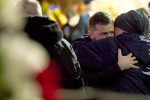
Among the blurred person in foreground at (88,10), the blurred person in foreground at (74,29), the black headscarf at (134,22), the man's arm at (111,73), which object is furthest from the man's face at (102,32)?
the blurred person in foreground at (88,10)

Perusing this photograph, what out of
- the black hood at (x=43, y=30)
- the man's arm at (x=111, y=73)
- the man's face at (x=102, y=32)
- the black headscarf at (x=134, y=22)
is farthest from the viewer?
the man's face at (x=102, y=32)

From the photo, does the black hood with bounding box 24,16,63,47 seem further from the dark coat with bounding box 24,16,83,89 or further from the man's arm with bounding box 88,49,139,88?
the man's arm with bounding box 88,49,139,88

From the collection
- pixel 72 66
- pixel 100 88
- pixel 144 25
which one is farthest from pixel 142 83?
pixel 72 66

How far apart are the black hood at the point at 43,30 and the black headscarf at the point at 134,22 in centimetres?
72

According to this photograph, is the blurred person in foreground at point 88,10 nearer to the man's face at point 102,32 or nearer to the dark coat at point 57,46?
the man's face at point 102,32

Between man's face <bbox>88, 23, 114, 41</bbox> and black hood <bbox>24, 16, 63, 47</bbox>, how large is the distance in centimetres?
75

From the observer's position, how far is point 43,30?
1776mm

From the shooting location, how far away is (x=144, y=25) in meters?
2.39

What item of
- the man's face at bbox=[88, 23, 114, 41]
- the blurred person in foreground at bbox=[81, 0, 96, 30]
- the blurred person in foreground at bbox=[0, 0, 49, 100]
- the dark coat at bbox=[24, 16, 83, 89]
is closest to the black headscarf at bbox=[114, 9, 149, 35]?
the man's face at bbox=[88, 23, 114, 41]

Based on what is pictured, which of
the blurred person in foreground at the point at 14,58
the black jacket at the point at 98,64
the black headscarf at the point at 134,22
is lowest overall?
the black jacket at the point at 98,64

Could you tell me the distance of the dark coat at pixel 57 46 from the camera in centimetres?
175

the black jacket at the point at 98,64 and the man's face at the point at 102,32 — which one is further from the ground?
the man's face at the point at 102,32

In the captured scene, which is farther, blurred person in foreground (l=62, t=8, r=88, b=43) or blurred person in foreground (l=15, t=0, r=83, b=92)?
blurred person in foreground (l=62, t=8, r=88, b=43)

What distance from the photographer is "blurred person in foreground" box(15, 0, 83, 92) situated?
175cm
